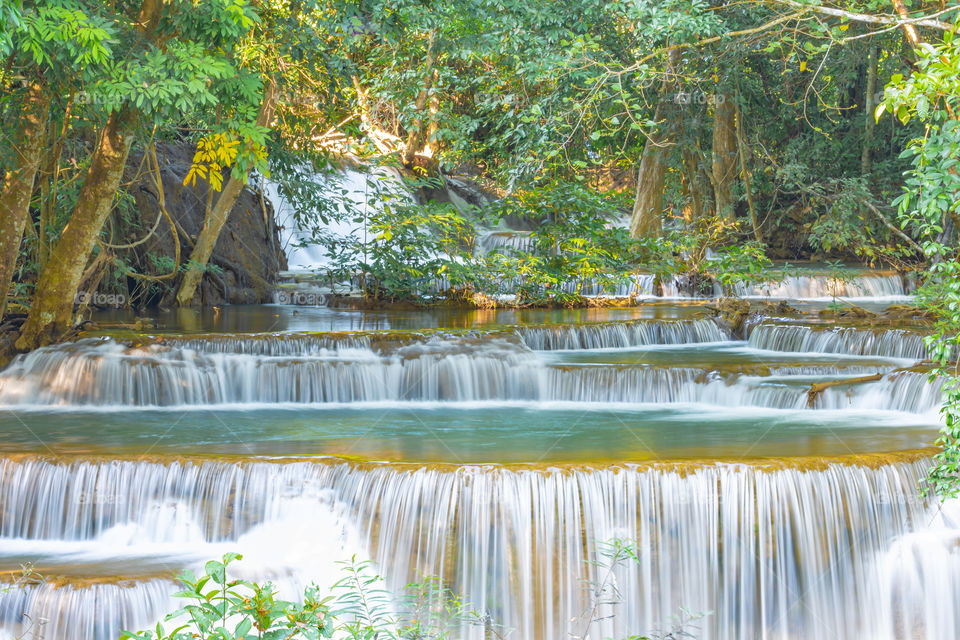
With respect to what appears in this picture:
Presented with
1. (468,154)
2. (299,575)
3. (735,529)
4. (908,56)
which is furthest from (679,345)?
(908,56)

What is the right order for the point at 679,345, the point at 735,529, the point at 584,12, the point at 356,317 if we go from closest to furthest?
1. the point at 735,529
2. the point at 584,12
3. the point at 679,345
4. the point at 356,317

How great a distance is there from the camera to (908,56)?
1798 cm

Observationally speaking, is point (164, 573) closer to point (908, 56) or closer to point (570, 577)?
point (570, 577)

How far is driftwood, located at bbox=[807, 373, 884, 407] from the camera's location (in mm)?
9023

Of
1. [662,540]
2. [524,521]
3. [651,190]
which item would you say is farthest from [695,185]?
[524,521]

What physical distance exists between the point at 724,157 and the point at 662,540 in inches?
582

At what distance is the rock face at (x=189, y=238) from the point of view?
14.6 metres

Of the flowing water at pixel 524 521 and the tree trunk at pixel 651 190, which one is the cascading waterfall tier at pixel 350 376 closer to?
the flowing water at pixel 524 521

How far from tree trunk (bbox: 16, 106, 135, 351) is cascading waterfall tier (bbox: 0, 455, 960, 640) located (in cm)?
442

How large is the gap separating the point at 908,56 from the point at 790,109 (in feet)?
10.2

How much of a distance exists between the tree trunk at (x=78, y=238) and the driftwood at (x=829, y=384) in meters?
7.08

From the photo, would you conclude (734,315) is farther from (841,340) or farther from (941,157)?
(941,157)

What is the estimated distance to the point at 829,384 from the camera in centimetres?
906

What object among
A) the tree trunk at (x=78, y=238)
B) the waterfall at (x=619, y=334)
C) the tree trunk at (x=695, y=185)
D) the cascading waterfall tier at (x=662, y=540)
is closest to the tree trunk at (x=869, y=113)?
the tree trunk at (x=695, y=185)
